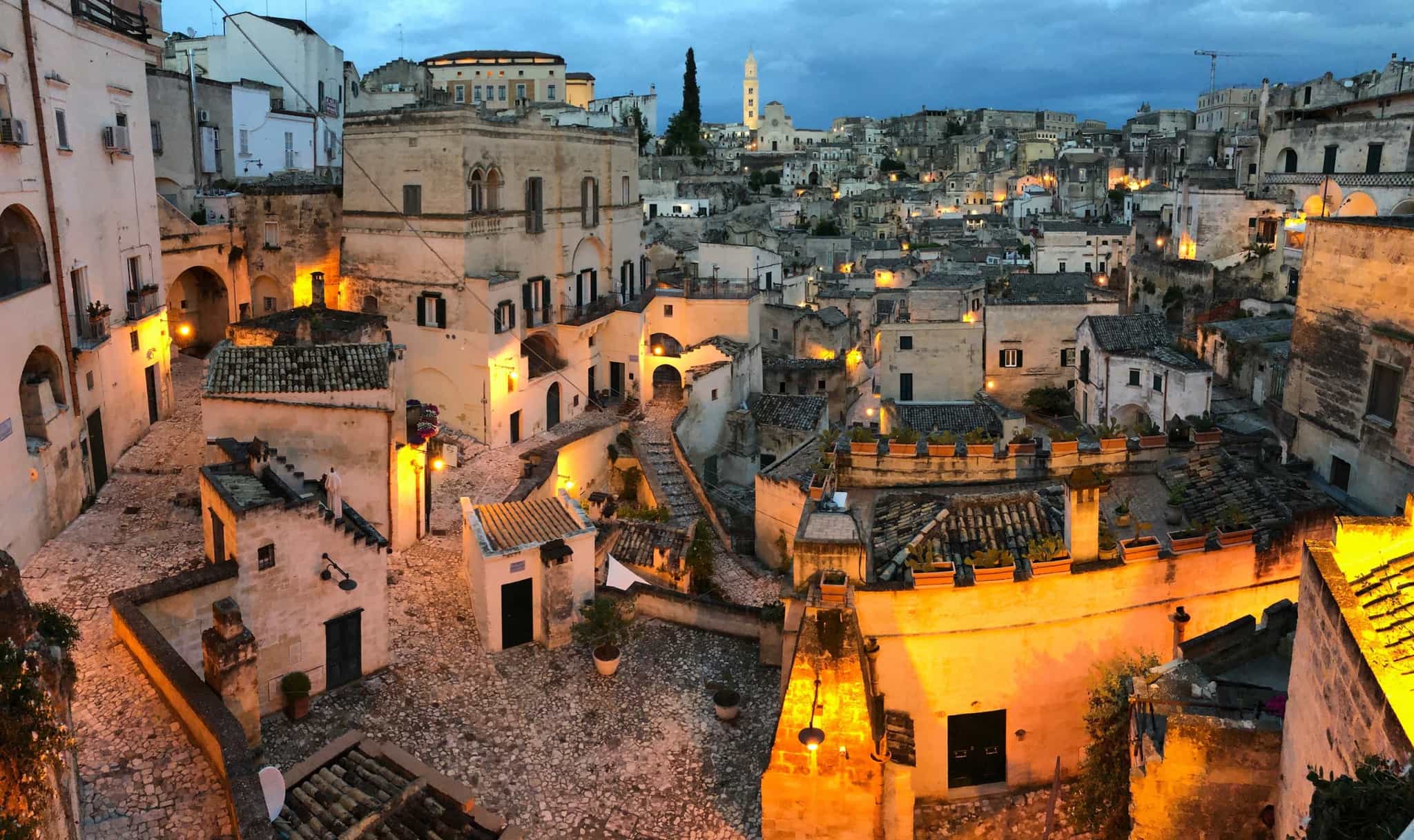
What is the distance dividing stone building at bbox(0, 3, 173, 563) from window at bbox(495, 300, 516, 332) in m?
7.82

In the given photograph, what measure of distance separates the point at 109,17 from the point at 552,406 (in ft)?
48.3

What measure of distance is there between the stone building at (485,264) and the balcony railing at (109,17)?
21.8 feet

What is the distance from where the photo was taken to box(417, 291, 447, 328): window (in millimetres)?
27906

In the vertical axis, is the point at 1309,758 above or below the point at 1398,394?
below

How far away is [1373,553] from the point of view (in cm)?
940

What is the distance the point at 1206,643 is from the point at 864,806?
431 cm

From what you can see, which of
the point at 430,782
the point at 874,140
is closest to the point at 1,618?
the point at 430,782

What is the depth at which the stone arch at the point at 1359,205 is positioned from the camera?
4247 centimetres

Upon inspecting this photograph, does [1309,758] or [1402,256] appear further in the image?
[1402,256]

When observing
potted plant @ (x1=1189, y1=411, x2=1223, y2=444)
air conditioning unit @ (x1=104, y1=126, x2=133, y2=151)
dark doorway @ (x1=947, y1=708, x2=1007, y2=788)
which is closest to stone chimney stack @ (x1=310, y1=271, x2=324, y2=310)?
air conditioning unit @ (x1=104, y1=126, x2=133, y2=151)

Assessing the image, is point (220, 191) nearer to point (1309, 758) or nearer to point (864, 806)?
point (864, 806)

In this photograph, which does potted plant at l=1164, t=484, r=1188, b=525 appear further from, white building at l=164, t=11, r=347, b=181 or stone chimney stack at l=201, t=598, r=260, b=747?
white building at l=164, t=11, r=347, b=181

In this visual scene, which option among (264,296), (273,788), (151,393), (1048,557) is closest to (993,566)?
(1048,557)

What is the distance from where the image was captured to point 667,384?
3394cm
